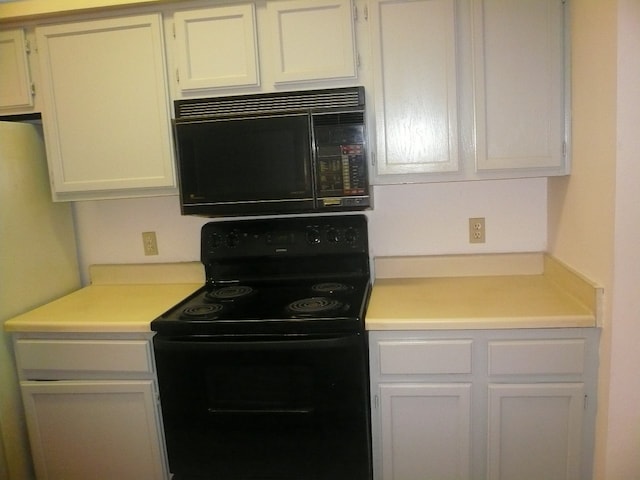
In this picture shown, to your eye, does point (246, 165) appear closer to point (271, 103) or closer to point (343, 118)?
point (271, 103)

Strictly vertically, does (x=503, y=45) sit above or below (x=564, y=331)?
above

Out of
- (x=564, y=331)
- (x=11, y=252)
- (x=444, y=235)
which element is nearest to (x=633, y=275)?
(x=564, y=331)

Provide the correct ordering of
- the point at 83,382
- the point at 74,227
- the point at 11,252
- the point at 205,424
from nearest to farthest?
the point at 205,424 → the point at 83,382 → the point at 11,252 → the point at 74,227

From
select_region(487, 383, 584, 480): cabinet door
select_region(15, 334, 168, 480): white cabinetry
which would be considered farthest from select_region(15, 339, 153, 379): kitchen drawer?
select_region(487, 383, 584, 480): cabinet door

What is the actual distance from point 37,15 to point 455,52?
164 cm

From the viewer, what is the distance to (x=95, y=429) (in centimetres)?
171

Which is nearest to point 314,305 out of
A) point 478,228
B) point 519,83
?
point 478,228

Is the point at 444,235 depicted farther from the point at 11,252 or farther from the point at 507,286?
the point at 11,252

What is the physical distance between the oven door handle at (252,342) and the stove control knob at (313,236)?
21.4 inches

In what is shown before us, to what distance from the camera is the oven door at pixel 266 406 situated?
1.50m

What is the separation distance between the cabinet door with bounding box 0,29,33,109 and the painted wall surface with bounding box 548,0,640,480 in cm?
212

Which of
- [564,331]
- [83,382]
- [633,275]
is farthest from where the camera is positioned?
[83,382]

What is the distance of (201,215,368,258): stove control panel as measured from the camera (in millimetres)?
1941

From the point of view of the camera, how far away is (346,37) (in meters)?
1.66
